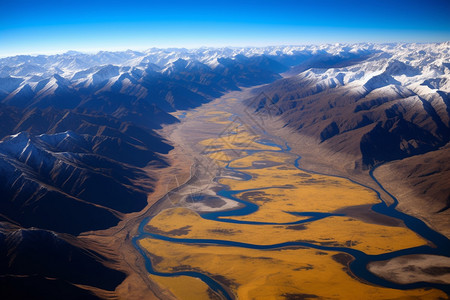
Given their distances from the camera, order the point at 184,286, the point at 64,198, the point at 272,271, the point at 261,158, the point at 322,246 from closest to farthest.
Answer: the point at 184,286 < the point at 272,271 < the point at 322,246 < the point at 64,198 < the point at 261,158

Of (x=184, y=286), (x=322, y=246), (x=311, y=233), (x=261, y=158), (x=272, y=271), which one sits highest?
(x=261, y=158)

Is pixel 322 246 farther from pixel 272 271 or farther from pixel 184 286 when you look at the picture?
pixel 184 286

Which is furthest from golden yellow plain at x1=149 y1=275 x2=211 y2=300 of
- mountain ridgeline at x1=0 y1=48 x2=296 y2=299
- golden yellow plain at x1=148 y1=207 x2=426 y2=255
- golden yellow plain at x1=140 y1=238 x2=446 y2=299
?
golden yellow plain at x1=148 y1=207 x2=426 y2=255

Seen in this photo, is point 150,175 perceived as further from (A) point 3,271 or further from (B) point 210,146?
(A) point 3,271

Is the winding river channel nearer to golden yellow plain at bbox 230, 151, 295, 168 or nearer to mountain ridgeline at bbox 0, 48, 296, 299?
mountain ridgeline at bbox 0, 48, 296, 299

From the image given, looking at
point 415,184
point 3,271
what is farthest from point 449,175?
point 3,271

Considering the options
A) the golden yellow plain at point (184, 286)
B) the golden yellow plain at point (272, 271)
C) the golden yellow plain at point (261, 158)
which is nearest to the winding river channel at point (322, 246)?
the golden yellow plain at point (184, 286)

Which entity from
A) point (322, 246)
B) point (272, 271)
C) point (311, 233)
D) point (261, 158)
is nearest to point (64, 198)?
point (272, 271)

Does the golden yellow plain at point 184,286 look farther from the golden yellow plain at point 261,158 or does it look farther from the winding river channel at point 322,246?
the golden yellow plain at point 261,158
